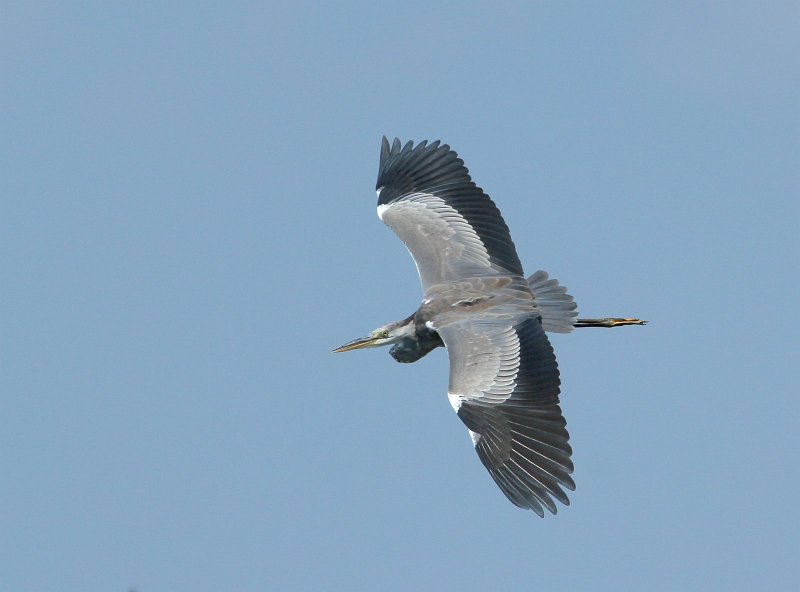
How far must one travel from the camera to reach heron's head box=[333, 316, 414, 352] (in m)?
15.7

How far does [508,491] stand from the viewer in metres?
13.3

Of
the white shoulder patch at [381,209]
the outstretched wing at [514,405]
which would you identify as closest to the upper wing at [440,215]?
the white shoulder patch at [381,209]

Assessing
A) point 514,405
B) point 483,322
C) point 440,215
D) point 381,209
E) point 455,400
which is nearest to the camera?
point 514,405

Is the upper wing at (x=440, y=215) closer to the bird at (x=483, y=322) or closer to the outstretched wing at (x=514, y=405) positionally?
the bird at (x=483, y=322)

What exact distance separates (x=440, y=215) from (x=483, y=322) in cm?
212

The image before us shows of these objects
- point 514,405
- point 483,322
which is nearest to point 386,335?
point 483,322

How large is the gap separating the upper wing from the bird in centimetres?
1

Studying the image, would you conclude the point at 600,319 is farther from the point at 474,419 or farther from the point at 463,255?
the point at 474,419

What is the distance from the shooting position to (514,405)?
13703mm

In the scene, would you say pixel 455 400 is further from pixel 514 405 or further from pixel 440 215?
pixel 440 215

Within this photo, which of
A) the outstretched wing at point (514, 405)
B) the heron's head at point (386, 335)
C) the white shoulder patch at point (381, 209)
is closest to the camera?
the outstretched wing at point (514, 405)

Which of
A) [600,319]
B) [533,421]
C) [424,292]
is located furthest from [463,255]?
[533,421]

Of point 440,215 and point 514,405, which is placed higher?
point 440,215

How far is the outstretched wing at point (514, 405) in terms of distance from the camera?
13.2 m
